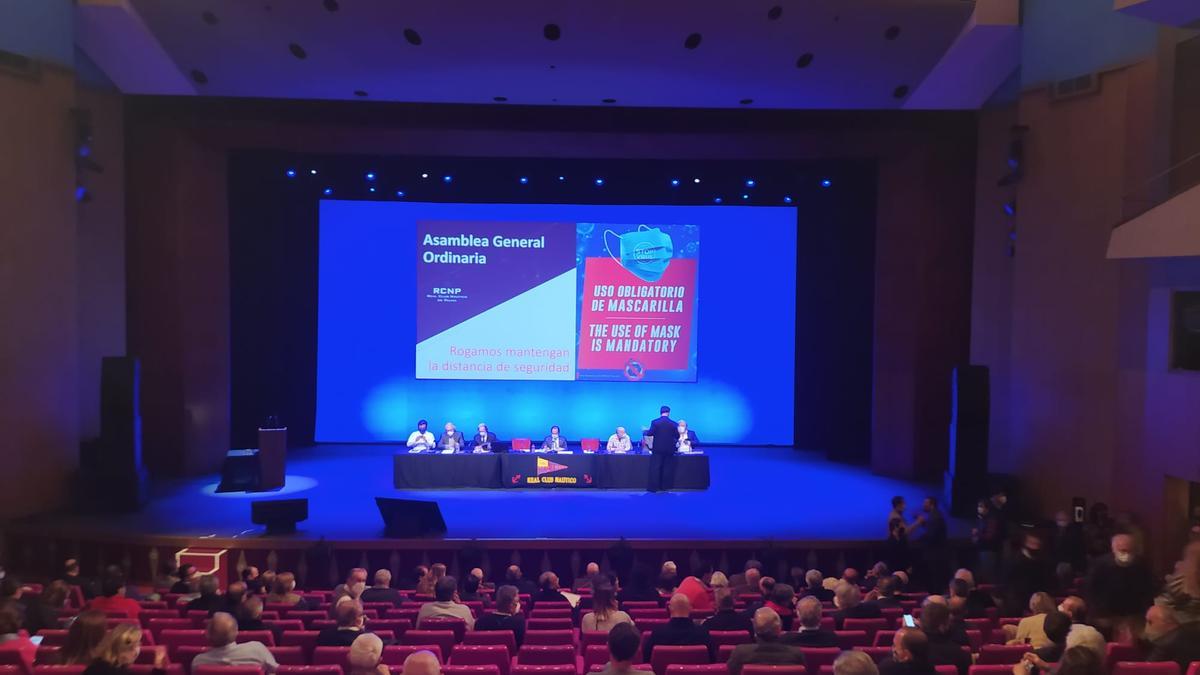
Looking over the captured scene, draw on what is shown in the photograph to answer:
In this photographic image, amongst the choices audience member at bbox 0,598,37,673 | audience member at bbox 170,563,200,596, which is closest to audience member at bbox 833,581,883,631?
audience member at bbox 0,598,37,673

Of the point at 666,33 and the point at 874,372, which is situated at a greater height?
the point at 666,33

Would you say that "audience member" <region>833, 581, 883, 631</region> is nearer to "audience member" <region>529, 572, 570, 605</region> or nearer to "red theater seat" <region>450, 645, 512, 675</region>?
"audience member" <region>529, 572, 570, 605</region>

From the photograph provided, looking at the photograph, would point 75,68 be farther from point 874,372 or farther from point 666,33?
point 874,372

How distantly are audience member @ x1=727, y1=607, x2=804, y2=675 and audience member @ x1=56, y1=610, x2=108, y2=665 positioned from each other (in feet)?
8.17

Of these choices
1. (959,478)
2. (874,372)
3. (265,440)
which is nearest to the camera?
(959,478)

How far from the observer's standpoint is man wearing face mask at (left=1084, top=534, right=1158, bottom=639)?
5180mm

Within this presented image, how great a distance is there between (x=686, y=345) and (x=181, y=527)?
24.5 ft

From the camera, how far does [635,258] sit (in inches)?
536

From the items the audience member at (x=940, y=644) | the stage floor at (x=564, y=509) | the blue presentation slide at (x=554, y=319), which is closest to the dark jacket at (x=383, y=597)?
the stage floor at (x=564, y=509)

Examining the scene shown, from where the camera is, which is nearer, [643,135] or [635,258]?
[643,135]

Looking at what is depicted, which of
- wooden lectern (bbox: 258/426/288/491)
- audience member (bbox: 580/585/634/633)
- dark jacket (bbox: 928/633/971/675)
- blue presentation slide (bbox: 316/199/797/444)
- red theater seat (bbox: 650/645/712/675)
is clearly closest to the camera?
dark jacket (bbox: 928/633/971/675)

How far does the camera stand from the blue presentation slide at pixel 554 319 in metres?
13.5

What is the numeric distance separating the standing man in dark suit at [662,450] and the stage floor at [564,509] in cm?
21

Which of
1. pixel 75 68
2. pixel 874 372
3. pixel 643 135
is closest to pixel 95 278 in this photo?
pixel 75 68
